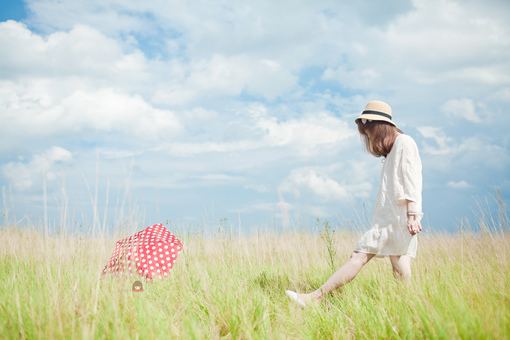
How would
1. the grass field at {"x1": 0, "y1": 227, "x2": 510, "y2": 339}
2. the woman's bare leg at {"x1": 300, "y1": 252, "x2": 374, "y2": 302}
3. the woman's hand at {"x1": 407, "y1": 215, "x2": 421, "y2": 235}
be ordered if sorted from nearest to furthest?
1. the grass field at {"x1": 0, "y1": 227, "x2": 510, "y2": 339}
2. the woman's hand at {"x1": 407, "y1": 215, "x2": 421, "y2": 235}
3. the woman's bare leg at {"x1": 300, "y1": 252, "x2": 374, "y2": 302}

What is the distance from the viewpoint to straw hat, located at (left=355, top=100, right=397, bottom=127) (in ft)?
12.9

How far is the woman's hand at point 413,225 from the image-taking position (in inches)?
142

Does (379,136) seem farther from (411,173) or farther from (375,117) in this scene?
(411,173)

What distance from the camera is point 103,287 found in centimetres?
378

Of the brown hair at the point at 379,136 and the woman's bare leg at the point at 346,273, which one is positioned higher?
the brown hair at the point at 379,136

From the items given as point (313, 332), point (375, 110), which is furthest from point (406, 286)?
point (375, 110)

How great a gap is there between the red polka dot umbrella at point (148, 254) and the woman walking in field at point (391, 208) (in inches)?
69.4

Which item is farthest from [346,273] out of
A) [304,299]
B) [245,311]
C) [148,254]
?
[148,254]

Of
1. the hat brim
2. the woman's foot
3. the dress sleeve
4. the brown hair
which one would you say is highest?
the hat brim

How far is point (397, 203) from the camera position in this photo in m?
3.76

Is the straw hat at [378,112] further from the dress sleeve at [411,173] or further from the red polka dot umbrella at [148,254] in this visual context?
the red polka dot umbrella at [148,254]

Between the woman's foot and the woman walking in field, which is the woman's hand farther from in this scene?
the woman's foot

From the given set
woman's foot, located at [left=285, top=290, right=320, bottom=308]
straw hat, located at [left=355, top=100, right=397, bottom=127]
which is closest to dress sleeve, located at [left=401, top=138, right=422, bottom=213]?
straw hat, located at [left=355, top=100, right=397, bottom=127]

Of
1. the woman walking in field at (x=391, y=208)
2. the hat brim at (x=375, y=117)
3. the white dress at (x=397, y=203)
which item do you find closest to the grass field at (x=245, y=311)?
the woman walking in field at (x=391, y=208)
